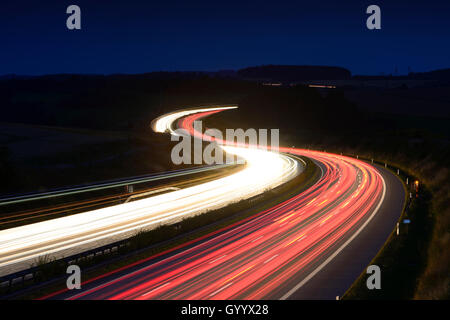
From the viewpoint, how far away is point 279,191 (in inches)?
1341

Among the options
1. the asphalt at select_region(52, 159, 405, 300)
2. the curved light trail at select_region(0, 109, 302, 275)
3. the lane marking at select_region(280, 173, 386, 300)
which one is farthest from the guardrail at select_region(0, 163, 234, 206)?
the lane marking at select_region(280, 173, 386, 300)

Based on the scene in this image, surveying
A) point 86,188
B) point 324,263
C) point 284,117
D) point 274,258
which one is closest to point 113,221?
point 274,258

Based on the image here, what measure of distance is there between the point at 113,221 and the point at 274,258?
9876 mm

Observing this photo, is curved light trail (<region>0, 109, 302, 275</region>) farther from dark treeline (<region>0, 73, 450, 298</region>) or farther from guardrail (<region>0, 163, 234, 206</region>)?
dark treeline (<region>0, 73, 450, 298</region>)

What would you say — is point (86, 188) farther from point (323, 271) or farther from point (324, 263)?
point (323, 271)

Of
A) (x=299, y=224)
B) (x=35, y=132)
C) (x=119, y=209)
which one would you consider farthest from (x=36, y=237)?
(x=35, y=132)

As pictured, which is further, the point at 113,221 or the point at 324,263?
the point at 113,221

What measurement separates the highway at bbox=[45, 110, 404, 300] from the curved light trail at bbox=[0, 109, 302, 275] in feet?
12.4

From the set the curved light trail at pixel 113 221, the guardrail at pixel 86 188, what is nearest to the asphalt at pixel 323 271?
the curved light trail at pixel 113 221

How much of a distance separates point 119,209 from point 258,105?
248 feet

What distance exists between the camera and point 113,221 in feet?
78.2

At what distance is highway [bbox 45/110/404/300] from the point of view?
15078mm
